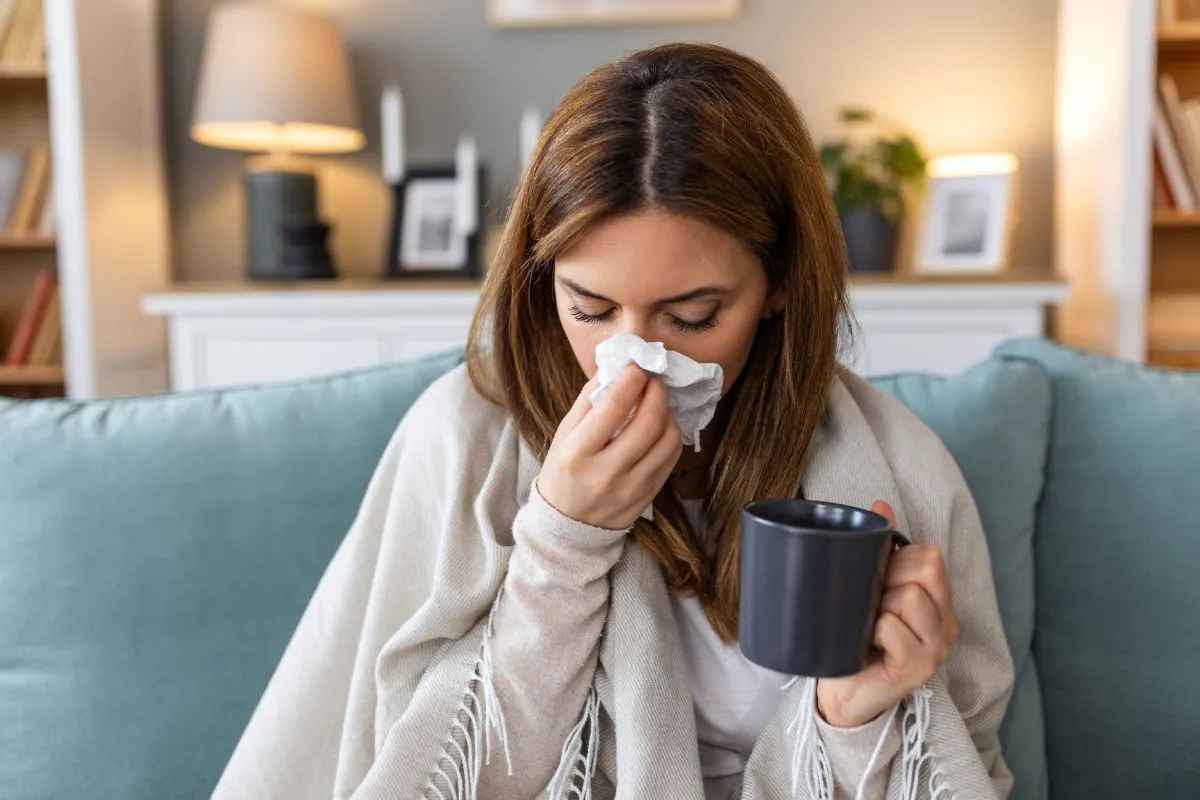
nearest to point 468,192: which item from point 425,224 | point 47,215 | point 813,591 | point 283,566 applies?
point 425,224

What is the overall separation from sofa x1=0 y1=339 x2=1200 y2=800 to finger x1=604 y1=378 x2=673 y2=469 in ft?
1.51

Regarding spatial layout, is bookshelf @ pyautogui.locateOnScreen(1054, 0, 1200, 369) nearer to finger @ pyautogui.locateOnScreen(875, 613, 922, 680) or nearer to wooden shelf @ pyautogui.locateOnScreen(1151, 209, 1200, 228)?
wooden shelf @ pyautogui.locateOnScreen(1151, 209, 1200, 228)

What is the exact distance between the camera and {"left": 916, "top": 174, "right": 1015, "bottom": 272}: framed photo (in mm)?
2645

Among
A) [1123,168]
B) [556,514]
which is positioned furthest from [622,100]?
[1123,168]

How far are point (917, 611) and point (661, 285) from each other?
32 cm

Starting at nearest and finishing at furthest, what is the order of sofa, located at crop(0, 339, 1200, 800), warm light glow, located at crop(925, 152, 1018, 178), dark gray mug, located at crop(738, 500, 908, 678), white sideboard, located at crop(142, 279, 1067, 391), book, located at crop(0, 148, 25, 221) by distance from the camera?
dark gray mug, located at crop(738, 500, 908, 678) < sofa, located at crop(0, 339, 1200, 800) < white sideboard, located at crop(142, 279, 1067, 391) < warm light glow, located at crop(925, 152, 1018, 178) < book, located at crop(0, 148, 25, 221)

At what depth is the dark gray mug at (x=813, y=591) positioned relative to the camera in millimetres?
640

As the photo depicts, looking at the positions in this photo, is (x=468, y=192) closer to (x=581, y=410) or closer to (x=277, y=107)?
(x=277, y=107)

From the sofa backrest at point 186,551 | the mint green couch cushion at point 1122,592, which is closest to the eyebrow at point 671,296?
the sofa backrest at point 186,551

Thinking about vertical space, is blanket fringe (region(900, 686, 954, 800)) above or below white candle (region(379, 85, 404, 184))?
below

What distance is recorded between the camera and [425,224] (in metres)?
2.89

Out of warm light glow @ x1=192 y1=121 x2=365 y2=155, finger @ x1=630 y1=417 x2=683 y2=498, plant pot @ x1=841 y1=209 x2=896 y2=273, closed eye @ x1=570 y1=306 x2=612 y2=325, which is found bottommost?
finger @ x1=630 y1=417 x2=683 y2=498

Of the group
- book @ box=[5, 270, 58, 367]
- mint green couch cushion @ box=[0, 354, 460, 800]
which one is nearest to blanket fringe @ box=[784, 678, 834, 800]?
mint green couch cushion @ box=[0, 354, 460, 800]

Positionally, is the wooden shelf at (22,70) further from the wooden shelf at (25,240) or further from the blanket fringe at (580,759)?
the blanket fringe at (580,759)
